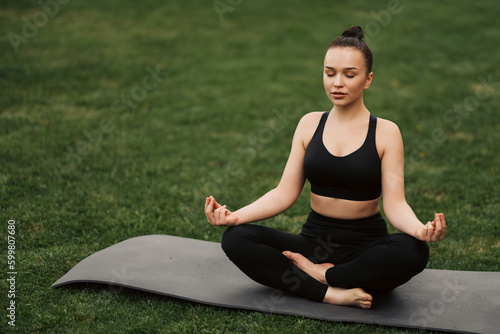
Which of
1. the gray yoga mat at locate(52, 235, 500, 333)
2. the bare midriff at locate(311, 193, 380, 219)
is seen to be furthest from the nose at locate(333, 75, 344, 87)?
the gray yoga mat at locate(52, 235, 500, 333)

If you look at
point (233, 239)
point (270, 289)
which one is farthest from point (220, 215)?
point (270, 289)

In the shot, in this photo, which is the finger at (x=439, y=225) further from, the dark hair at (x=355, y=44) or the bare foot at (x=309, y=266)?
the dark hair at (x=355, y=44)

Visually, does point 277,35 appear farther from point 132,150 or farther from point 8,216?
point 8,216

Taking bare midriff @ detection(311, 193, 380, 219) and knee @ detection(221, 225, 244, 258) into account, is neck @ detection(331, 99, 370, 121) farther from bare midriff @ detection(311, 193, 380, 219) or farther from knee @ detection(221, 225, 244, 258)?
knee @ detection(221, 225, 244, 258)

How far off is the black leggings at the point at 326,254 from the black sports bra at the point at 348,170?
174mm

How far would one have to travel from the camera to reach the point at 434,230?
2.75m

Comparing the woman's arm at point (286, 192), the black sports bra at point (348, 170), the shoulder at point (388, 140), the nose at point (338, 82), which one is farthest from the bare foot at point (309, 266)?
the nose at point (338, 82)

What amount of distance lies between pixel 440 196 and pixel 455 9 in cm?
854

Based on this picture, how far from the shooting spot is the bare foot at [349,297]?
10.2 ft

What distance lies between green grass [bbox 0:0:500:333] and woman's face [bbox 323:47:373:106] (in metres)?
1.27

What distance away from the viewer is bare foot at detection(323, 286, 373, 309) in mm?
3100

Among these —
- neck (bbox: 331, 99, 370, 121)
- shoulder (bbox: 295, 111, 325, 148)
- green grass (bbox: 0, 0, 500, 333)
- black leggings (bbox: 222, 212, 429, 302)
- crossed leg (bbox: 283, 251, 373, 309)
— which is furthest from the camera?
green grass (bbox: 0, 0, 500, 333)

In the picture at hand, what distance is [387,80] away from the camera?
867 cm

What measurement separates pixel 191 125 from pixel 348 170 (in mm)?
4179
